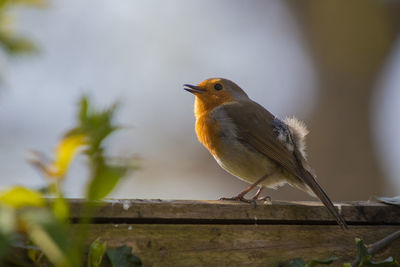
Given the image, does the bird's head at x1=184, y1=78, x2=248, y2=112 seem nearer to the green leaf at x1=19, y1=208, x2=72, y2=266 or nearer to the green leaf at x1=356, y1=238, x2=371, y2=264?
the green leaf at x1=356, y1=238, x2=371, y2=264

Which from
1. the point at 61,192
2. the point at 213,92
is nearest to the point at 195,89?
the point at 213,92

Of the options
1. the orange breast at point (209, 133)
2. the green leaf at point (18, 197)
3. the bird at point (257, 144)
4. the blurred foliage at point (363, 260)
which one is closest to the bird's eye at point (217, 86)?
the bird at point (257, 144)

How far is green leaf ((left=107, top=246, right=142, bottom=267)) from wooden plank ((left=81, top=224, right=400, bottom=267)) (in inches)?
4.7

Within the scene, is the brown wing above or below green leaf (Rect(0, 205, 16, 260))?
above

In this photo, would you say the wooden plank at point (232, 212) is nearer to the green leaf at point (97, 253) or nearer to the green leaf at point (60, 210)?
the green leaf at point (97, 253)

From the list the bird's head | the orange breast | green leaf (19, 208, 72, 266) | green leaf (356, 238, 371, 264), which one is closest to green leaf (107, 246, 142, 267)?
green leaf (356, 238, 371, 264)

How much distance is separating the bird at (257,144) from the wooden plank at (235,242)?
1317mm

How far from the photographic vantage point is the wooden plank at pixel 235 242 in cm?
184

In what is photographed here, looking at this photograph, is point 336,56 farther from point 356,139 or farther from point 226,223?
point 226,223

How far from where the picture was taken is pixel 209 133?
13.1 ft

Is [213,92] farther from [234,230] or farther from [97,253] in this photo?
[97,253]

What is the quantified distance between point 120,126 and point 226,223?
1361 millimetres

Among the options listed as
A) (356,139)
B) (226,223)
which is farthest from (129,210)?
(356,139)

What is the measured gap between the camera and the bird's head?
4605 millimetres
